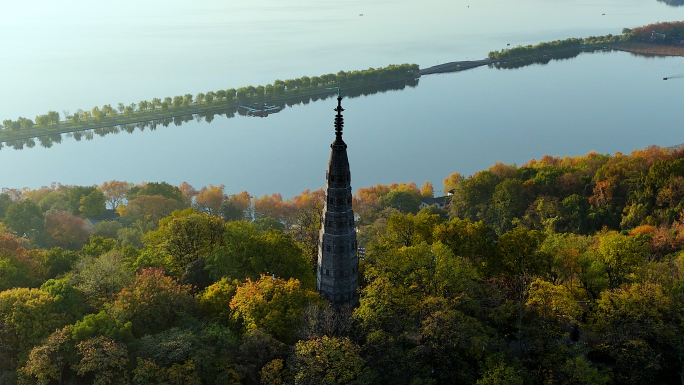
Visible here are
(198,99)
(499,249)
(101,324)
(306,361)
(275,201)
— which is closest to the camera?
(306,361)

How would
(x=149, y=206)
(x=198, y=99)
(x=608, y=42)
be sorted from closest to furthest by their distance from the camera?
(x=149, y=206)
(x=198, y=99)
(x=608, y=42)

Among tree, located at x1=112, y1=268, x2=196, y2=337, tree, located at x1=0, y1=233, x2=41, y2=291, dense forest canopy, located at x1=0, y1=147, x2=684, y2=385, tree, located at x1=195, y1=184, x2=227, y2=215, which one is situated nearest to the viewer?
dense forest canopy, located at x1=0, y1=147, x2=684, y2=385

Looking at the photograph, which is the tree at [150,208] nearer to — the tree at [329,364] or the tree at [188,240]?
the tree at [188,240]

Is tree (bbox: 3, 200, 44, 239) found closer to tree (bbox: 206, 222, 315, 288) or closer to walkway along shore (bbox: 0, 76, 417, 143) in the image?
tree (bbox: 206, 222, 315, 288)

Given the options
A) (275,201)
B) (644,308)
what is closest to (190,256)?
(644,308)

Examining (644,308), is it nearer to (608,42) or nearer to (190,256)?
(190,256)

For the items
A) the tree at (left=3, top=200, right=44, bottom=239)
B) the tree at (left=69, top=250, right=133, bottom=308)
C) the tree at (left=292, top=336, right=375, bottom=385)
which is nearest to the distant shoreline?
the tree at (left=3, top=200, right=44, bottom=239)
